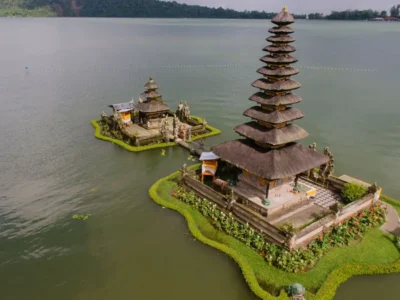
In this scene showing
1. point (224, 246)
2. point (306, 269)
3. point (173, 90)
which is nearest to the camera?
point (306, 269)

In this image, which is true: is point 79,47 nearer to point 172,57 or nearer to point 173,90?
point 172,57

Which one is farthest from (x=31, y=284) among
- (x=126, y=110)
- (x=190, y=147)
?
(x=126, y=110)

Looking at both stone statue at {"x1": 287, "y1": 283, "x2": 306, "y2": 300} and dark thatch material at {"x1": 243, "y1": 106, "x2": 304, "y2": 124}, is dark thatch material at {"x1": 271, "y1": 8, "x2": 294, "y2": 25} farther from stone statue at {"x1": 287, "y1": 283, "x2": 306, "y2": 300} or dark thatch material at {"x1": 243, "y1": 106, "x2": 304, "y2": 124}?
stone statue at {"x1": 287, "y1": 283, "x2": 306, "y2": 300}

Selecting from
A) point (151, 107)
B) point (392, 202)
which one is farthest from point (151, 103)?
point (392, 202)

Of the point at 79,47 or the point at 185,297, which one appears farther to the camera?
the point at 79,47

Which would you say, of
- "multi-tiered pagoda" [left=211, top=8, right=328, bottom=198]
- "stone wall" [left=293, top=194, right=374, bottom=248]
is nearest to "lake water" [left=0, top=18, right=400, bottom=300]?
"stone wall" [left=293, top=194, right=374, bottom=248]

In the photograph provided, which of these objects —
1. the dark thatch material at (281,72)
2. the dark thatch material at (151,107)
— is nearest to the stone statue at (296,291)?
the dark thatch material at (281,72)
